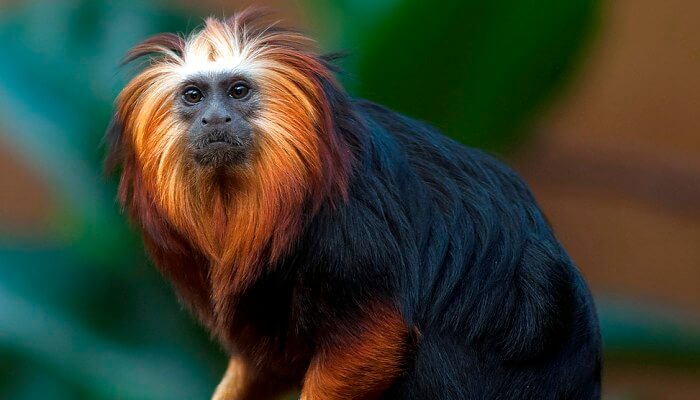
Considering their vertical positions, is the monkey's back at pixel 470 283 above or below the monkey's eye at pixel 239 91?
below

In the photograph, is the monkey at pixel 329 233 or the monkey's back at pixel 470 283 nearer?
the monkey at pixel 329 233

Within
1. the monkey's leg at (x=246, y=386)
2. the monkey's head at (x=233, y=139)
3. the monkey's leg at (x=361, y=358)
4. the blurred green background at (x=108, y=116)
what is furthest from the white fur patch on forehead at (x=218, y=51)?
the blurred green background at (x=108, y=116)

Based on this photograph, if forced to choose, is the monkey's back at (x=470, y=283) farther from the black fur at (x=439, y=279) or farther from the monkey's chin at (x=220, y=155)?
the monkey's chin at (x=220, y=155)

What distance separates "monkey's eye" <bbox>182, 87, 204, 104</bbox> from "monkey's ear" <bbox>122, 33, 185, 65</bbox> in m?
0.10

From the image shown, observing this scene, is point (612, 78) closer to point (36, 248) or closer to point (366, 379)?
point (36, 248)

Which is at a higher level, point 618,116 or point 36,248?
point 618,116

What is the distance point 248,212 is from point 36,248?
204 cm

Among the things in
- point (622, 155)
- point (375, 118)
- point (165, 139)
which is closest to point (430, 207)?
point (375, 118)

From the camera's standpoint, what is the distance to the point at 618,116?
5590mm

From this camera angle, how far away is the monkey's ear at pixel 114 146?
2729 mm

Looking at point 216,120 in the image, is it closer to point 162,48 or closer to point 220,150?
point 220,150

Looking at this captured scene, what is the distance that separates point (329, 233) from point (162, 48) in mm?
631

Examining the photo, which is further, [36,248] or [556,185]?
[556,185]

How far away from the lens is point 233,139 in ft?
8.34
